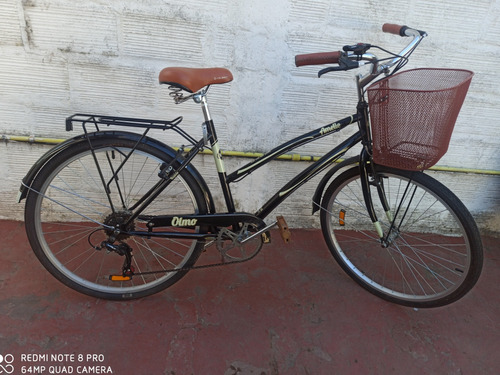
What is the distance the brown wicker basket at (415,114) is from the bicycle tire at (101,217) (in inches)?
40.1

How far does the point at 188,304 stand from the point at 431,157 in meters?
1.61

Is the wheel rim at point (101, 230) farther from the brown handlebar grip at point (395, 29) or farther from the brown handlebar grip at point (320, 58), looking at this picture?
the brown handlebar grip at point (395, 29)

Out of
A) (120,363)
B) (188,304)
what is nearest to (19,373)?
(120,363)

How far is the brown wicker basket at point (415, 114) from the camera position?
162cm

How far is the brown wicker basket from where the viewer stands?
1625 mm

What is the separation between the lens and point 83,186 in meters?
2.70

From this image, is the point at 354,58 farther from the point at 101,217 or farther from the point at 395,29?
the point at 101,217

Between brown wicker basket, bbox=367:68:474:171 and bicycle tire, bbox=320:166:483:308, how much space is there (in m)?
0.22

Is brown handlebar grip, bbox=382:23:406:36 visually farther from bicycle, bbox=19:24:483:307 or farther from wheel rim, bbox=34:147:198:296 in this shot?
wheel rim, bbox=34:147:198:296

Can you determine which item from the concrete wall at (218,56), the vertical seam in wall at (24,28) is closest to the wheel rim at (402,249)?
the concrete wall at (218,56)

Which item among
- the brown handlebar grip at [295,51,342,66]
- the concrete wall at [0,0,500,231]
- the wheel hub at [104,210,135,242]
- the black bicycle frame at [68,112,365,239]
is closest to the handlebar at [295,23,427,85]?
the brown handlebar grip at [295,51,342,66]

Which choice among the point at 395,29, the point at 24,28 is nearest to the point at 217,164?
the point at 395,29

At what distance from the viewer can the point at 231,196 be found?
7.08 feet

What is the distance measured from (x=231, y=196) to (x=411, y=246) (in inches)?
64.5
